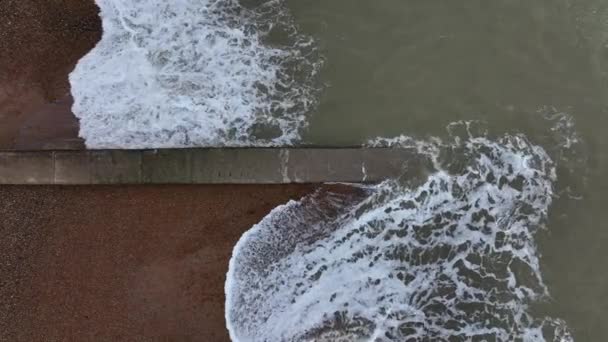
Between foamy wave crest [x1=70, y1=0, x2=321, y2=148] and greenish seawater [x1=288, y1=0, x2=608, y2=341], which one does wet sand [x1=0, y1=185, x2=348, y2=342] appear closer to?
foamy wave crest [x1=70, y1=0, x2=321, y2=148]

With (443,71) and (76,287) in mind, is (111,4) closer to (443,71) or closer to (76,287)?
(76,287)

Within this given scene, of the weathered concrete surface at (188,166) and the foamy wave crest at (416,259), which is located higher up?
the weathered concrete surface at (188,166)

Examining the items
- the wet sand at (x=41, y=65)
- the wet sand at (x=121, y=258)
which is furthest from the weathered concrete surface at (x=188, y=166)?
the wet sand at (x=41, y=65)

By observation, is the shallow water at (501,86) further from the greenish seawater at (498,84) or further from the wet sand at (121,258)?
the wet sand at (121,258)

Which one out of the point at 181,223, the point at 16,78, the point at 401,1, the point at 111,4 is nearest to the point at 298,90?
the point at 401,1

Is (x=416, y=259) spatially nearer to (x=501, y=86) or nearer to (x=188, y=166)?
(x=501, y=86)

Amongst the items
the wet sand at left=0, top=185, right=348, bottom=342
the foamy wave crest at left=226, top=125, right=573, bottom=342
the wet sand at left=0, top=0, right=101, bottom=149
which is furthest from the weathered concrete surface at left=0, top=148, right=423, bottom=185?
the foamy wave crest at left=226, top=125, right=573, bottom=342
